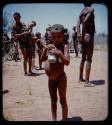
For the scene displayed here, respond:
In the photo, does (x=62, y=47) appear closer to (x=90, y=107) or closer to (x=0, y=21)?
(x=0, y=21)

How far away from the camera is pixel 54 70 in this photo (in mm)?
2936

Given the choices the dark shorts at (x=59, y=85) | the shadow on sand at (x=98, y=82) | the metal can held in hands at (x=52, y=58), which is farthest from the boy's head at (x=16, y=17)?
the metal can held in hands at (x=52, y=58)

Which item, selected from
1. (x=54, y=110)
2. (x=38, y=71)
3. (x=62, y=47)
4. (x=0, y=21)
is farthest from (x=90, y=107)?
(x=38, y=71)

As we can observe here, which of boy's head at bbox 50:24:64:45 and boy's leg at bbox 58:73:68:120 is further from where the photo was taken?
boy's leg at bbox 58:73:68:120

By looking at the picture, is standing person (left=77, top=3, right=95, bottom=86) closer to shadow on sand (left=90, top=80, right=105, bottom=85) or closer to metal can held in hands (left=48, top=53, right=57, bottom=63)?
shadow on sand (left=90, top=80, right=105, bottom=85)

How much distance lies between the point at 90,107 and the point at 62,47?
2.75ft

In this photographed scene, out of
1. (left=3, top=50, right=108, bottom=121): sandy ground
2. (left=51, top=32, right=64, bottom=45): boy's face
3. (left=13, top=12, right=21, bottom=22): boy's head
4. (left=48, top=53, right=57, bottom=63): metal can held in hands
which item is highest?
(left=13, top=12, right=21, bottom=22): boy's head

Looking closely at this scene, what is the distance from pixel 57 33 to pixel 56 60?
182 millimetres

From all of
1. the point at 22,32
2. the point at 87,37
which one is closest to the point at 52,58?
the point at 87,37

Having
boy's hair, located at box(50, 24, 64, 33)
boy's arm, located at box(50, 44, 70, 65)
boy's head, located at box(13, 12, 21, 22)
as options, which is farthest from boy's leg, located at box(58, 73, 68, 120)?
boy's head, located at box(13, 12, 21, 22)

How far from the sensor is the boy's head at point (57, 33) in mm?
2855

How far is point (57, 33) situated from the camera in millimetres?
2865

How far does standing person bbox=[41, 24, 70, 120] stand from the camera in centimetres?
285

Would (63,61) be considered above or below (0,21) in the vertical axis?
below
